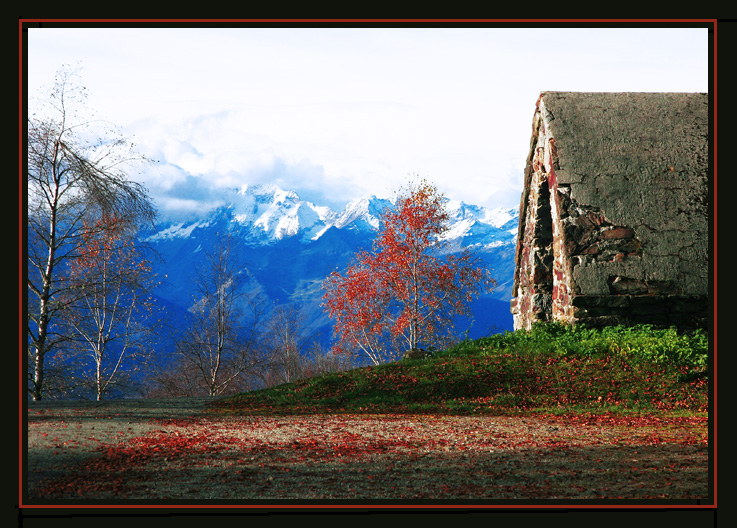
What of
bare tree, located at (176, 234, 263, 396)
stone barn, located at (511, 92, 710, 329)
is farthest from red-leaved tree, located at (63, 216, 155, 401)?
stone barn, located at (511, 92, 710, 329)

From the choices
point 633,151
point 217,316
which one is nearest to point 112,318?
point 217,316

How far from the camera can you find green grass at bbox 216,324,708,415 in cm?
906

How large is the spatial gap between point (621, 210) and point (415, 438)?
7179 mm

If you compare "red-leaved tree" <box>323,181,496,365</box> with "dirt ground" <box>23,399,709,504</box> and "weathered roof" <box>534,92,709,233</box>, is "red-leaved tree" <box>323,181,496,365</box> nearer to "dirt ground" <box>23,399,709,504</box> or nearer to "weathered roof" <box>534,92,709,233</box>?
"weathered roof" <box>534,92,709,233</box>

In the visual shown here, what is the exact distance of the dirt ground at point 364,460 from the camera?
174 inches

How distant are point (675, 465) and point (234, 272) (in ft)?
62.4

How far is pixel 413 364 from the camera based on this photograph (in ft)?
→ 38.1

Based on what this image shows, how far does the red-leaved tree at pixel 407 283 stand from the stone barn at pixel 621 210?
8.41 metres

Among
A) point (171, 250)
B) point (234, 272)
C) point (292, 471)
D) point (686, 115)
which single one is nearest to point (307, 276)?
point (171, 250)

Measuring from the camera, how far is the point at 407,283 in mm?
22734

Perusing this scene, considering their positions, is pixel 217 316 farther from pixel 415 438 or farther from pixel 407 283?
pixel 415 438

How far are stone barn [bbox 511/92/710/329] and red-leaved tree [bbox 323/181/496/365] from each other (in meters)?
8.41

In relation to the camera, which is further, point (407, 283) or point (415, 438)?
point (407, 283)

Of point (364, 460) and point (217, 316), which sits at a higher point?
point (217, 316)
